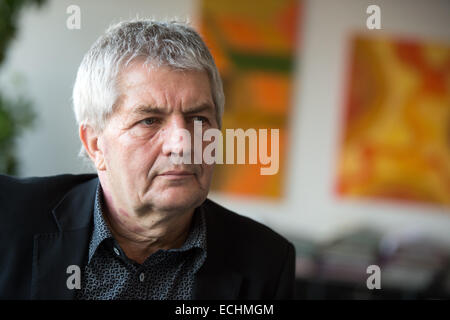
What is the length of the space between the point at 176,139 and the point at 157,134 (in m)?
0.05

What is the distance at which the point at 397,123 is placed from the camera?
425 cm

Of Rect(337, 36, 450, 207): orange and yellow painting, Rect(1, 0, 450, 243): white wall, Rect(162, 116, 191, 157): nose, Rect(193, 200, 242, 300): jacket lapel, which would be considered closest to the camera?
Rect(162, 116, 191, 157): nose

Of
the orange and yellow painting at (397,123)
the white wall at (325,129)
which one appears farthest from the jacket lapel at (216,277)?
the orange and yellow painting at (397,123)

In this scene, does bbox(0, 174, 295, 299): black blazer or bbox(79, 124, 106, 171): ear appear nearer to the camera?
bbox(0, 174, 295, 299): black blazer

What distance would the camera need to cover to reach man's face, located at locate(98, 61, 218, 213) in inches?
41.0

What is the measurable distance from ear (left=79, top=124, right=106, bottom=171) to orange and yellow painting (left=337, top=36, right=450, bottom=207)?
3245 millimetres

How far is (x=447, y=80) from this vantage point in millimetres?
4316

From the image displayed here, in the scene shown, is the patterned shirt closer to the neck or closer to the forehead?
the neck

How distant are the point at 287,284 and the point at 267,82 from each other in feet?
9.79

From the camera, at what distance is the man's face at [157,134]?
104cm

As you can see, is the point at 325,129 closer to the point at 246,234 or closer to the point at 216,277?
the point at 246,234

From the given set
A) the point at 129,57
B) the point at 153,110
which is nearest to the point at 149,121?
the point at 153,110

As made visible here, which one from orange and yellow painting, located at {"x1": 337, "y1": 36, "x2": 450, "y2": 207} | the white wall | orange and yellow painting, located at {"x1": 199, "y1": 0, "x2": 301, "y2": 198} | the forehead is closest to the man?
the forehead
